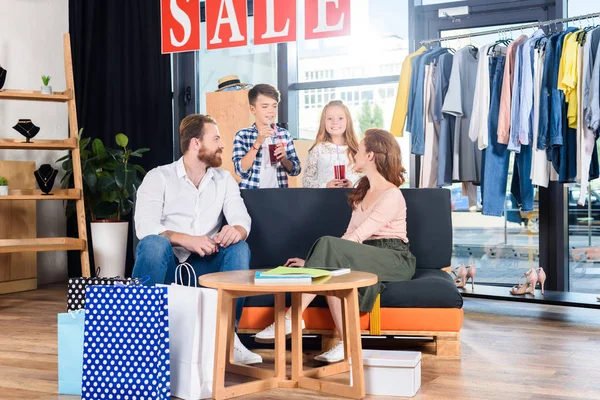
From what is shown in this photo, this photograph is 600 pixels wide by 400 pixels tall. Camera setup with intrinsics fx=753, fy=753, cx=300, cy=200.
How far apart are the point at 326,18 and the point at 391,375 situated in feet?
8.38

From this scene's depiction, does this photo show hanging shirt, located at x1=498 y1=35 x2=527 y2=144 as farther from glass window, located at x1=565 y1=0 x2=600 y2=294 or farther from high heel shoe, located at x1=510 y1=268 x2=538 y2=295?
high heel shoe, located at x1=510 y1=268 x2=538 y2=295

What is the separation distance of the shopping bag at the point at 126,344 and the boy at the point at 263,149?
69.6 inches

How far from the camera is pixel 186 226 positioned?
325 cm

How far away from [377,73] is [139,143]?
198 centimetres

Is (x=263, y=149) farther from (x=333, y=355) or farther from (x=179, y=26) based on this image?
(x=333, y=355)

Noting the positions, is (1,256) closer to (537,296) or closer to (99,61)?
(99,61)

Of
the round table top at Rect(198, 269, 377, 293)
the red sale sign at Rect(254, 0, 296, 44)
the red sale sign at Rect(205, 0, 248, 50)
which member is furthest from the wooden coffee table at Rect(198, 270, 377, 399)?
the red sale sign at Rect(205, 0, 248, 50)

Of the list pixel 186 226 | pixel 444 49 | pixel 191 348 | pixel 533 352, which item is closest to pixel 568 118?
pixel 444 49

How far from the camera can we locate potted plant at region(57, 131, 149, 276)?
548 cm

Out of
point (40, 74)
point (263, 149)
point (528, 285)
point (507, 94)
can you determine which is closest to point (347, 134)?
point (263, 149)

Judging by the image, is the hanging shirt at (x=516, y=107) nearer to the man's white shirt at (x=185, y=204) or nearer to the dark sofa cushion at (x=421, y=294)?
the dark sofa cushion at (x=421, y=294)

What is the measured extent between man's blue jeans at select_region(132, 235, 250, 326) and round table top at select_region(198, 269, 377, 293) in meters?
0.43

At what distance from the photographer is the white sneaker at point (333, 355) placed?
2.87m

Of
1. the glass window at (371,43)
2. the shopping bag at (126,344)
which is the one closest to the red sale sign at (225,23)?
the glass window at (371,43)
